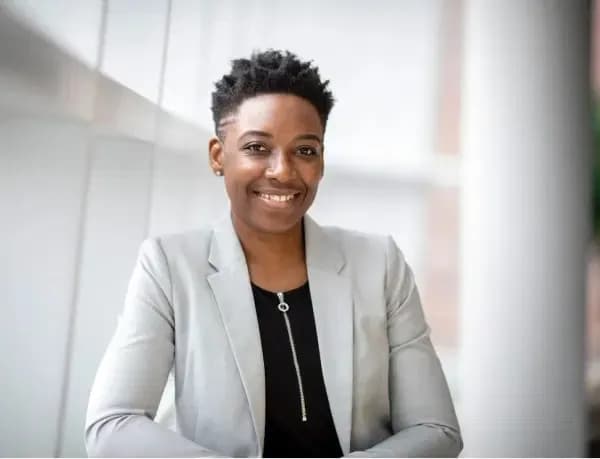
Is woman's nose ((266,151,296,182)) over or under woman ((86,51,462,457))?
over

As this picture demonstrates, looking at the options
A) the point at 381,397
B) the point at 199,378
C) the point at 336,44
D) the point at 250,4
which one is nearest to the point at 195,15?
the point at 250,4

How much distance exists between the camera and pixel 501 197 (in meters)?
1.06

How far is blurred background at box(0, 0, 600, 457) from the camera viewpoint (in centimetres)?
96

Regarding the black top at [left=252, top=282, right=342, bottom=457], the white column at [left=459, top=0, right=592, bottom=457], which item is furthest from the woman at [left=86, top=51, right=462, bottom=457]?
the white column at [left=459, top=0, right=592, bottom=457]

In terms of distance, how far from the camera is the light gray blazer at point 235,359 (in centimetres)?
81

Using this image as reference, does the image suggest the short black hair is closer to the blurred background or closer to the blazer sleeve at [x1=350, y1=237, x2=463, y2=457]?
the blurred background

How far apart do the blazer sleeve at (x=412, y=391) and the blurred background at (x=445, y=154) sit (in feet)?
0.37

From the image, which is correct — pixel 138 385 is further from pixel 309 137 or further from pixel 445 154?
pixel 445 154

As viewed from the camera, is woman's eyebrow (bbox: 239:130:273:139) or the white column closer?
woman's eyebrow (bbox: 239:130:273:139)

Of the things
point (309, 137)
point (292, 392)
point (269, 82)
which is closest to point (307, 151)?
point (309, 137)

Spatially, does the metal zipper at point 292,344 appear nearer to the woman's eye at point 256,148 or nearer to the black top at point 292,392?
the black top at point 292,392

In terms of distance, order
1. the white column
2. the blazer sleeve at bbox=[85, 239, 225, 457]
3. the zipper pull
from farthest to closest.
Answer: the white column, the zipper pull, the blazer sleeve at bbox=[85, 239, 225, 457]

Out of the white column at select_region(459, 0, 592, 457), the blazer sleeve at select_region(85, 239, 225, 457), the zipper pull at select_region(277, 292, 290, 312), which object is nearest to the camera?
the blazer sleeve at select_region(85, 239, 225, 457)

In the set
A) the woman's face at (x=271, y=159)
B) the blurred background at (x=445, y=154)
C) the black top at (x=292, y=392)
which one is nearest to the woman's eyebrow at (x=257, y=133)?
the woman's face at (x=271, y=159)
